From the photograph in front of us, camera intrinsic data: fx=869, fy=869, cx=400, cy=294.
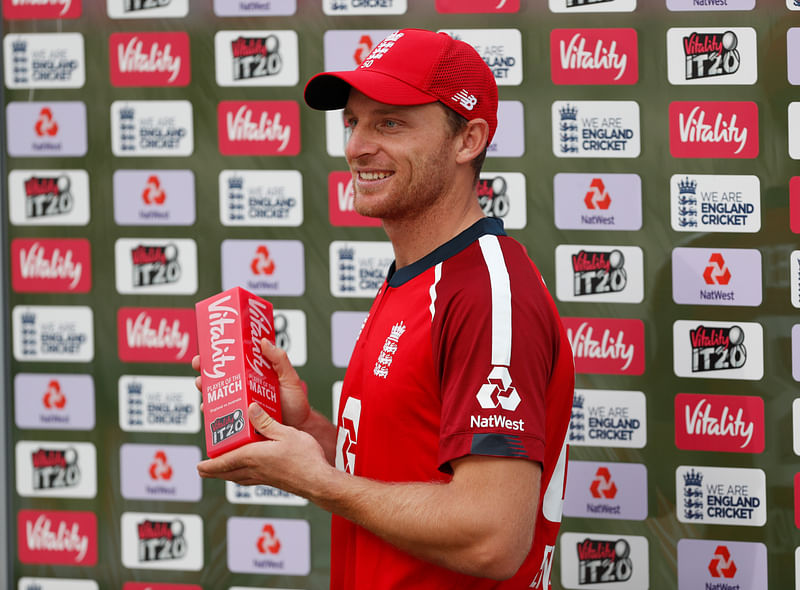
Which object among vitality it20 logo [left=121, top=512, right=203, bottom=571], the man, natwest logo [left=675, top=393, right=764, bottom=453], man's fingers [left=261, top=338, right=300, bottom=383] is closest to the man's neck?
the man

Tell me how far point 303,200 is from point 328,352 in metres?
0.41

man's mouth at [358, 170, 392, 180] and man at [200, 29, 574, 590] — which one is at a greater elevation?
man's mouth at [358, 170, 392, 180]

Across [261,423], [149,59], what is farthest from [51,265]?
[261,423]

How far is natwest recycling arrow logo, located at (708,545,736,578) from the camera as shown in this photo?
2.16 m

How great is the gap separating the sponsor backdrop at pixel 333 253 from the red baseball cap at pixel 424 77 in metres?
0.78

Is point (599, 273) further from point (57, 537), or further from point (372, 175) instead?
point (57, 537)

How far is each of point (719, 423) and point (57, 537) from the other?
184 cm

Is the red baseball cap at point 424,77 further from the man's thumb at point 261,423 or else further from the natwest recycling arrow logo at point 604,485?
the natwest recycling arrow logo at point 604,485

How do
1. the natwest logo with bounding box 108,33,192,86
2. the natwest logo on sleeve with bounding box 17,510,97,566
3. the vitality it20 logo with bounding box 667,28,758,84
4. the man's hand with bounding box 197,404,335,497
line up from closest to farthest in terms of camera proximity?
the man's hand with bounding box 197,404,335,497 < the vitality it20 logo with bounding box 667,28,758,84 < the natwest logo with bounding box 108,33,192,86 < the natwest logo on sleeve with bounding box 17,510,97,566

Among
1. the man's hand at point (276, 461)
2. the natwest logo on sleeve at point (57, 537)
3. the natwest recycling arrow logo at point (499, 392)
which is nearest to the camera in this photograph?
the natwest recycling arrow logo at point (499, 392)

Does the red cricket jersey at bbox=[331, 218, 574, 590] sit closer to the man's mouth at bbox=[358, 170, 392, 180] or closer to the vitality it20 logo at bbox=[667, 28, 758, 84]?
the man's mouth at bbox=[358, 170, 392, 180]

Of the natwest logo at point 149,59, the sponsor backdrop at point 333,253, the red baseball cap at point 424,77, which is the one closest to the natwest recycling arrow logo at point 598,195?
the sponsor backdrop at point 333,253

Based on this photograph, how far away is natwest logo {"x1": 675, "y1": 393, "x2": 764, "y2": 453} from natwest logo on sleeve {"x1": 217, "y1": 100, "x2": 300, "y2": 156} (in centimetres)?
120

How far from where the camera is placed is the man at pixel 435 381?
1206mm
